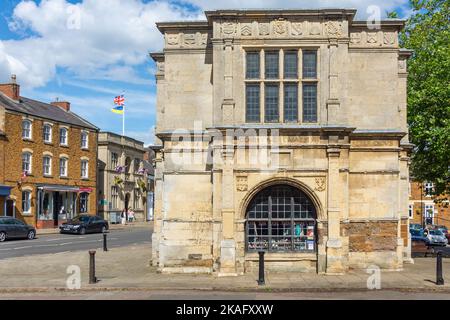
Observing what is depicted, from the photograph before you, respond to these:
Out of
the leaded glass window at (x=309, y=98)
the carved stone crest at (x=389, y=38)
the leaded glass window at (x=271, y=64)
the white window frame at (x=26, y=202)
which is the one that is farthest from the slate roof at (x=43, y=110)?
the carved stone crest at (x=389, y=38)

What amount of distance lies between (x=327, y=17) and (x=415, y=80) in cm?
1262

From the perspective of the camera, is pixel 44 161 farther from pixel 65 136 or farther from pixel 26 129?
pixel 65 136

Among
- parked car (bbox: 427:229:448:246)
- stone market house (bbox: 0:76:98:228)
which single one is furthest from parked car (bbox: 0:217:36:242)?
parked car (bbox: 427:229:448:246)

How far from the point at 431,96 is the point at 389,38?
7.43m

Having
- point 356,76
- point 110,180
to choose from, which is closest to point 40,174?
point 110,180

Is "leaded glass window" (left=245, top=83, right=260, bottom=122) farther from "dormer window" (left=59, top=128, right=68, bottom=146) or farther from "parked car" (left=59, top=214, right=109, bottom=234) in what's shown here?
"dormer window" (left=59, top=128, right=68, bottom=146)

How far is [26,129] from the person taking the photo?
154ft

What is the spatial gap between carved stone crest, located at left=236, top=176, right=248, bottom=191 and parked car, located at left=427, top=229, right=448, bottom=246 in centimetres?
2713

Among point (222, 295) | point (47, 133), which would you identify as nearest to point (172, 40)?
point (222, 295)

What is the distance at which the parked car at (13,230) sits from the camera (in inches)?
1379

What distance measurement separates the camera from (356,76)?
20109 mm

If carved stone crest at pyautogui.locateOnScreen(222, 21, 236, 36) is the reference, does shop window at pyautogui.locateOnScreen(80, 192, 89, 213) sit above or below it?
below

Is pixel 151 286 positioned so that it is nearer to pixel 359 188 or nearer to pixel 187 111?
pixel 187 111

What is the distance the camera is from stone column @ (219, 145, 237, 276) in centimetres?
1834
